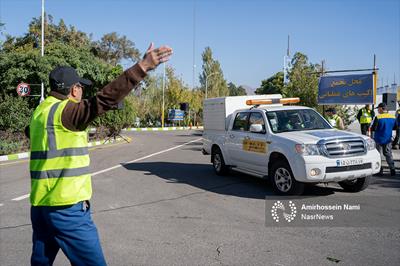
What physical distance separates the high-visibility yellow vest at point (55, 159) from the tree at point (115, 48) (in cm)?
5135

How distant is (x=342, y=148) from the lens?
7.16m

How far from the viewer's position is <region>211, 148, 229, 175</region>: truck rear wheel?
1045cm

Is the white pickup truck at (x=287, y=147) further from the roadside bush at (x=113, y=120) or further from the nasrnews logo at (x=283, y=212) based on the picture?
the roadside bush at (x=113, y=120)

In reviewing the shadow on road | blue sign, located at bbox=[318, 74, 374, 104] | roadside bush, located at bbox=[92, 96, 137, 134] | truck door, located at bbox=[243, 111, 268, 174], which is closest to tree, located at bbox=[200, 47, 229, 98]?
roadside bush, located at bbox=[92, 96, 137, 134]

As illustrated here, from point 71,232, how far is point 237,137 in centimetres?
722

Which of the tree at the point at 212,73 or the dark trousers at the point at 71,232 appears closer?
the dark trousers at the point at 71,232

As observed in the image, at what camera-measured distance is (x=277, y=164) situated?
308 inches

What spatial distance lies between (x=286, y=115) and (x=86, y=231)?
264 inches

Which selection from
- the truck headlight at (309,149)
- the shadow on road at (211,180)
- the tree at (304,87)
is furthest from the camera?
the tree at (304,87)

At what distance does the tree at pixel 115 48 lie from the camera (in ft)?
172

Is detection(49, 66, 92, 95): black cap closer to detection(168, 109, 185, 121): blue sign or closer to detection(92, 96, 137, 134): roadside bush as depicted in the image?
detection(92, 96, 137, 134): roadside bush

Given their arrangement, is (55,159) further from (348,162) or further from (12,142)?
(12,142)

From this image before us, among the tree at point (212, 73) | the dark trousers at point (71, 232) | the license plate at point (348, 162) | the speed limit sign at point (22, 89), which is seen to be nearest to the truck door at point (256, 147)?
the license plate at point (348, 162)

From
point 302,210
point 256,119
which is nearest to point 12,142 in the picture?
point 256,119
